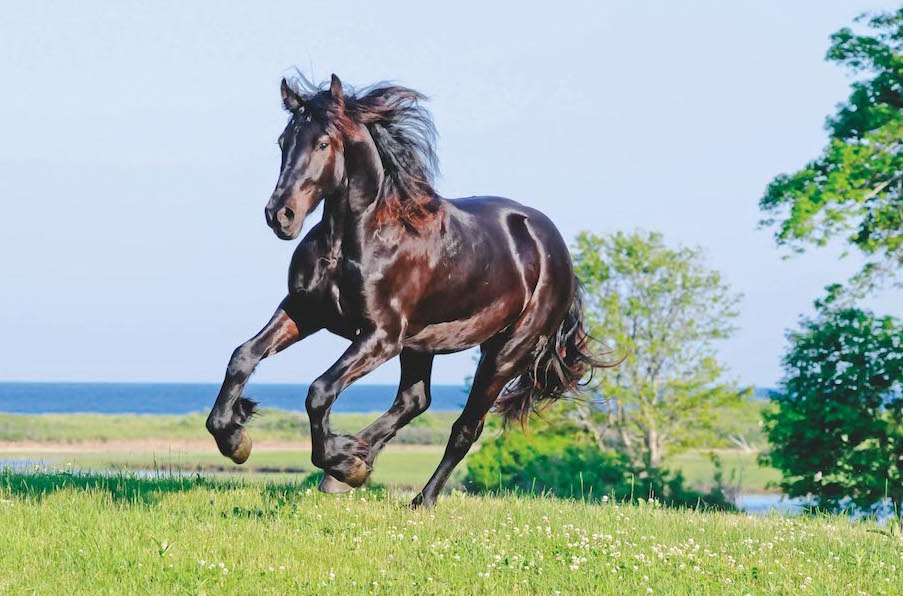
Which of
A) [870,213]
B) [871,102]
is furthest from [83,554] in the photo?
[871,102]

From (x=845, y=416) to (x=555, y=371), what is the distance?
11.8 meters

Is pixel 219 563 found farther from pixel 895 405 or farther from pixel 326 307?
A: pixel 895 405

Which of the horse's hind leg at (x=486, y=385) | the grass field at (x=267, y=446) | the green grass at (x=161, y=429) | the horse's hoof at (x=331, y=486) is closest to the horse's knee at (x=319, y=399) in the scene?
the horse's hoof at (x=331, y=486)

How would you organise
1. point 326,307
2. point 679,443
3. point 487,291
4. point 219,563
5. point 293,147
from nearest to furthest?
point 219,563 < point 293,147 < point 326,307 < point 487,291 < point 679,443

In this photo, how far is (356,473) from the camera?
6871 millimetres

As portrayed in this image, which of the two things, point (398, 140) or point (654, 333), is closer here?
point (398, 140)

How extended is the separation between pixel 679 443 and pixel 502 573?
2442 centimetres

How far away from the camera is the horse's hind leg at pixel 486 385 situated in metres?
8.80

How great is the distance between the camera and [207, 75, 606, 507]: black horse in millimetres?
6855

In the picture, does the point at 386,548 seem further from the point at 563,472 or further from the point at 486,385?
the point at 563,472

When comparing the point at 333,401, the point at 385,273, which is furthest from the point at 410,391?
the point at 333,401

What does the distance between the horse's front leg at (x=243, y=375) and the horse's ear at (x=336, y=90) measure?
1391 mm

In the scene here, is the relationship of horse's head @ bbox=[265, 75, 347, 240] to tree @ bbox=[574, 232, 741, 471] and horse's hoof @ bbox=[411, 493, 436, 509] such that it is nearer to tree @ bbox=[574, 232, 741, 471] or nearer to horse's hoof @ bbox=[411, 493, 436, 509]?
horse's hoof @ bbox=[411, 493, 436, 509]

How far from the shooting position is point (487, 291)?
27.0 ft
